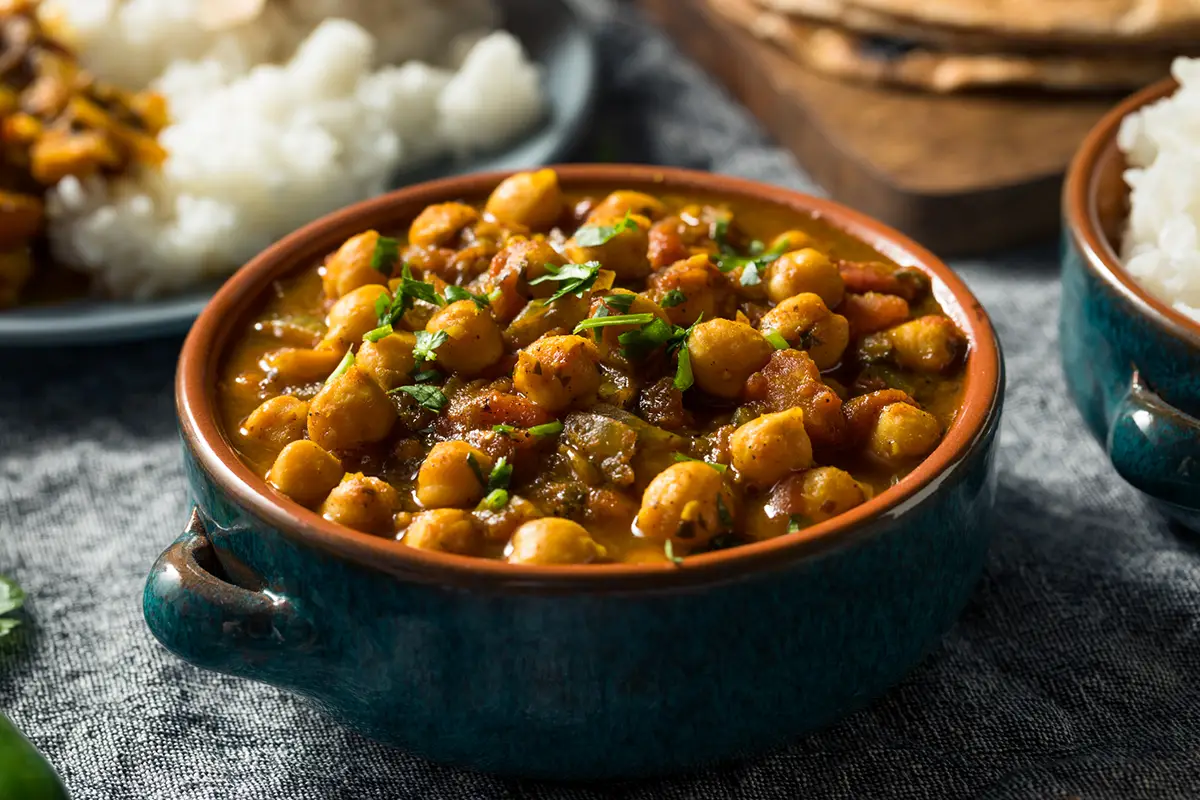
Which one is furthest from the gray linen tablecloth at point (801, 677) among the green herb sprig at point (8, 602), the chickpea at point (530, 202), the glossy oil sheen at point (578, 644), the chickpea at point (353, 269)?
the chickpea at point (530, 202)

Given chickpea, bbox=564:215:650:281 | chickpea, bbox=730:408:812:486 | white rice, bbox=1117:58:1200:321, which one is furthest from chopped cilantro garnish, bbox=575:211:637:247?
white rice, bbox=1117:58:1200:321

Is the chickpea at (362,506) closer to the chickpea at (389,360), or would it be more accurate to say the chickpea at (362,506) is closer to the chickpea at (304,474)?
the chickpea at (304,474)

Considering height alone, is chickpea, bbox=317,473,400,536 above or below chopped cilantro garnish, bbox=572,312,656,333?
below

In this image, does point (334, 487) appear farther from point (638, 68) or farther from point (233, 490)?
point (638, 68)

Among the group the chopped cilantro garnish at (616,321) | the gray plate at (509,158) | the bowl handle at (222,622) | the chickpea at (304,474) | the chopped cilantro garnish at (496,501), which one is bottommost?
the gray plate at (509,158)

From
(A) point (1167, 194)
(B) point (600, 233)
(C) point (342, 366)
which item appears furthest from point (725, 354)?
(A) point (1167, 194)

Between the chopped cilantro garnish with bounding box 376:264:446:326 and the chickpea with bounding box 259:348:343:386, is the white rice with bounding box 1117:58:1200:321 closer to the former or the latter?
the chopped cilantro garnish with bounding box 376:264:446:326

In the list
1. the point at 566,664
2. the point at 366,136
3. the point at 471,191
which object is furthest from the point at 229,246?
the point at 566,664
